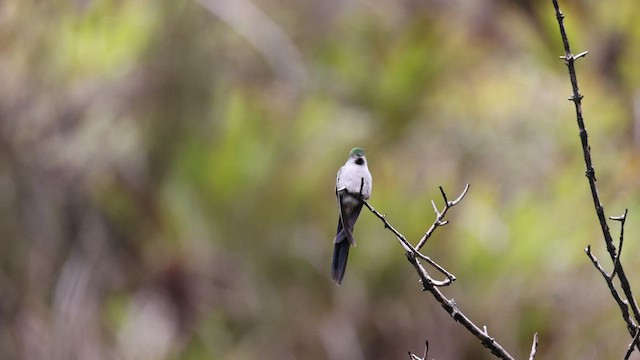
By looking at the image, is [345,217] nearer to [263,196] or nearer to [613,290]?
[613,290]

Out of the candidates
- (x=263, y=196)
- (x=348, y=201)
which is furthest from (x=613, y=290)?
(x=263, y=196)

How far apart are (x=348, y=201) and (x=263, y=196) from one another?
4.80m

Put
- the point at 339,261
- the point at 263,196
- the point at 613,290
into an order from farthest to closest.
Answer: the point at 263,196 → the point at 613,290 → the point at 339,261

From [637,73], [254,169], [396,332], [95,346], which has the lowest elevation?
[95,346]

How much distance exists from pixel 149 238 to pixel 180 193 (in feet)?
→ 1.11

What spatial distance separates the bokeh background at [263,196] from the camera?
19.8 feet

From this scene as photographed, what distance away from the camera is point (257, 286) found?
6.32 meters

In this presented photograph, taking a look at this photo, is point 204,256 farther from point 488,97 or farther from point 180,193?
point 488,97

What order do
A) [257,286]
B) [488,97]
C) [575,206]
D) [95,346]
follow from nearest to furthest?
[95,346], [257,286], [575,206], [488,97]

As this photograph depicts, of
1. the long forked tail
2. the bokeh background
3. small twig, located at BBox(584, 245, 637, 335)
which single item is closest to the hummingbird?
the long forked tail

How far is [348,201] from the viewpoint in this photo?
174 centimetres

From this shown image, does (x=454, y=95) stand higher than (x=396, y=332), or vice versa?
(x=454, y=95)

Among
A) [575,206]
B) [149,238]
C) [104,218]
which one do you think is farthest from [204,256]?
[575,206]

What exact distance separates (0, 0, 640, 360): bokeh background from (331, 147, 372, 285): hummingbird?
412cm
